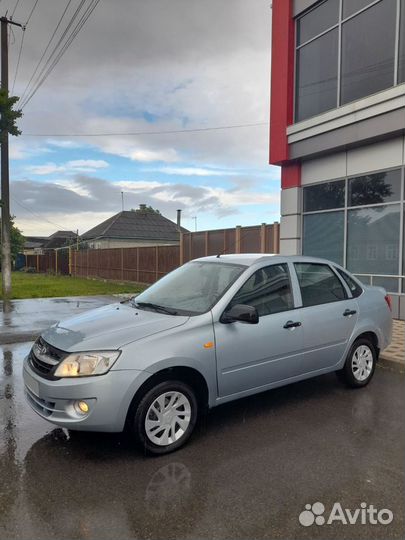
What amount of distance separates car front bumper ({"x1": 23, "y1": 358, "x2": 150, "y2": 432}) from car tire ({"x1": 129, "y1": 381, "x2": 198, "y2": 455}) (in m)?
0.13

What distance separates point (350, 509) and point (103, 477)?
1.75 m

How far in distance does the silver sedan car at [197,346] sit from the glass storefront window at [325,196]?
6.49 metres

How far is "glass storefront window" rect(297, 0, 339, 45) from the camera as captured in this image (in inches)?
450

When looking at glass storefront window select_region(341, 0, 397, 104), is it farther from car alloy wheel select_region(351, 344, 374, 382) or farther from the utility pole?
the utility pole

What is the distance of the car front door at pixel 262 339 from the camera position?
155 inches

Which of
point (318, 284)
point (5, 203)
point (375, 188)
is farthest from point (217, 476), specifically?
point (5, 203)

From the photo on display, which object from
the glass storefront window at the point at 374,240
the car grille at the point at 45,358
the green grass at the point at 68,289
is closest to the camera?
the car grille at the point at 45,358

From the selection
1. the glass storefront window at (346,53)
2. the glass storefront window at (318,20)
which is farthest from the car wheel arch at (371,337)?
the glass storefront window at (318,20)

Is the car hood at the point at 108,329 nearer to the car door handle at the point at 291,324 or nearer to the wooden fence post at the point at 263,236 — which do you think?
the car door handle at the point at 291,324

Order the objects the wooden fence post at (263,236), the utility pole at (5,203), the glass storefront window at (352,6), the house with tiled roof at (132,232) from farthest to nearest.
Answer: the house with tiled roof at (132,232), the utility pole at (5,203), the wooden fence post at (263,236), the glass storefront window at (352,6)

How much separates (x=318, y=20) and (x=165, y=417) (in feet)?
39.4

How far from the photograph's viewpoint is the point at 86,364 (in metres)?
3.45

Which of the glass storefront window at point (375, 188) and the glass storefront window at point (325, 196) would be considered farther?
the glass storefront window at point (325, 196)

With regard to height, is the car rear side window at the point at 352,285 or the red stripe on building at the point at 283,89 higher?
the red stripe on building at the point at 283,89
